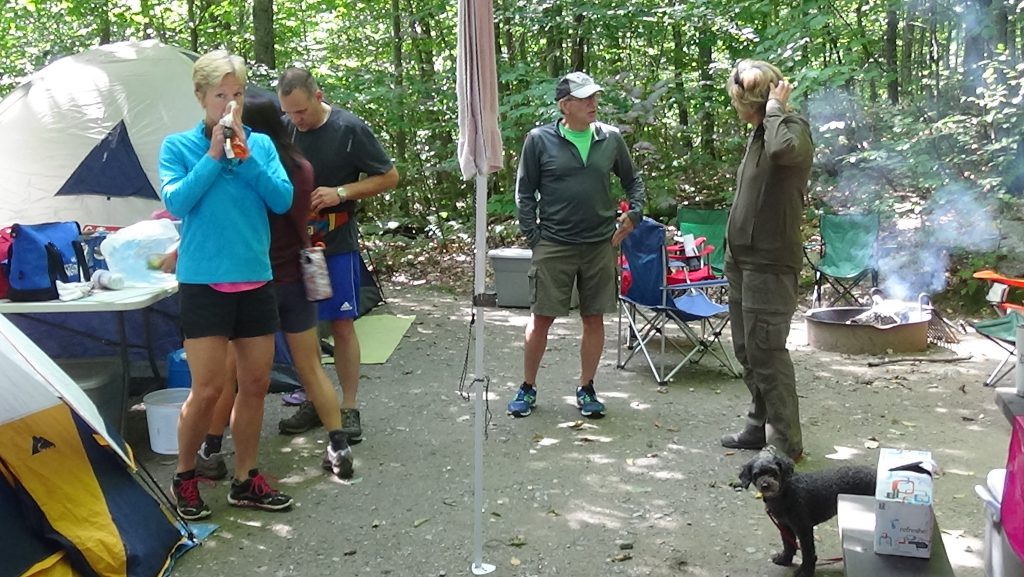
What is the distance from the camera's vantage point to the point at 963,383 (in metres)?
4.96

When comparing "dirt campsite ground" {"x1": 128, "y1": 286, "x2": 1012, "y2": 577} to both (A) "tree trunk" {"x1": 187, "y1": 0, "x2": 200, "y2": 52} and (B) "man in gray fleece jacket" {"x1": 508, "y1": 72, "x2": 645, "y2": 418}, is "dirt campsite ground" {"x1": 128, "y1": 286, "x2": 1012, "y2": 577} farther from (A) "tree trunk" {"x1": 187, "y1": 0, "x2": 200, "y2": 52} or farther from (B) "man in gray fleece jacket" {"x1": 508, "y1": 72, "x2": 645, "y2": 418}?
(A) "tree trunk" {"x1": 187, "y1": 0, "x2": 200, "y2": 52}

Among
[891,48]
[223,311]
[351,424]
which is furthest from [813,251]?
[223,311]

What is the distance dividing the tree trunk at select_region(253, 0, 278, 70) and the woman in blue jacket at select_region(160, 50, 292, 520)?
578 cm

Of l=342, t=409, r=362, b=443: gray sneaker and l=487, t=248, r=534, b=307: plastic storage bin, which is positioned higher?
l=487, t=248, r=534, b=307: plastic storage bin

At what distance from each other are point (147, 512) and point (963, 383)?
13.6 feet

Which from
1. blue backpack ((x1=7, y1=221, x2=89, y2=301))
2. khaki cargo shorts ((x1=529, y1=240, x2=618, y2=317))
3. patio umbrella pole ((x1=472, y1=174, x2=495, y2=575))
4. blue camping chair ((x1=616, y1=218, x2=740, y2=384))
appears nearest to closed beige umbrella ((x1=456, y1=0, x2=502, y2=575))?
patio umbrella pole ((x1=472, y1=174, x2=495, y2=575))

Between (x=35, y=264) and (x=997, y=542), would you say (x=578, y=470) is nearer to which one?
(x=997, y=542)

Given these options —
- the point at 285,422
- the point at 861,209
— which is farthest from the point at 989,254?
the point at 285,422

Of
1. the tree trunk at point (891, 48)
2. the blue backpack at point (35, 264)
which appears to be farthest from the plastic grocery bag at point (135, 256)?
the tree trunk at point (891, 48)

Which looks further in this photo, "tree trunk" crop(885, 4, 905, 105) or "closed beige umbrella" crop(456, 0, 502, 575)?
"tree trunk" crop(885, 4, 905, 105)

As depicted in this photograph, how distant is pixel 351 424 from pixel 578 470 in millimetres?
1062

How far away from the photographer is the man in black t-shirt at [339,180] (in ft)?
12.7

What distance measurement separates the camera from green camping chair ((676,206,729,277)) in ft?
21.7

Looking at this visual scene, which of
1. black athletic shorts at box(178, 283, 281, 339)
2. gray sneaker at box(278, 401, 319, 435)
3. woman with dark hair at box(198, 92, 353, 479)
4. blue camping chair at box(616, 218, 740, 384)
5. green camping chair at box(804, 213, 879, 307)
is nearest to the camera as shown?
black athletic shorts at box(178, 283, 281, 339)
